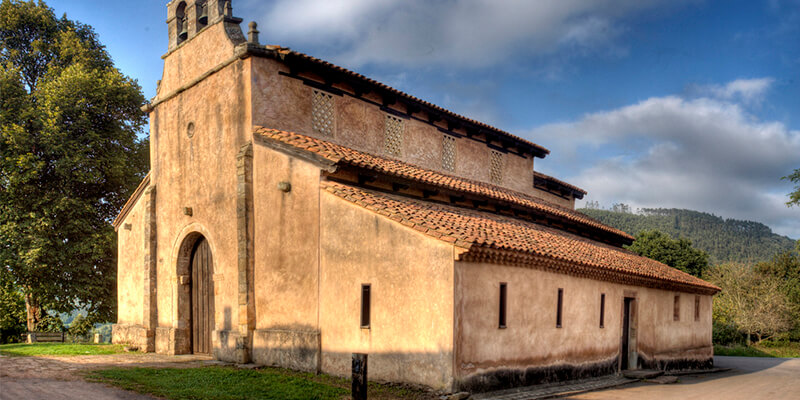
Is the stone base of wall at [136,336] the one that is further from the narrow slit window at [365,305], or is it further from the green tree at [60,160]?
the narrow slit window at [365,305]

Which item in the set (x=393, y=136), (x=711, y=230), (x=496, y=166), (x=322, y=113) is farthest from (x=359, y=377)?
(x=711, y=230)

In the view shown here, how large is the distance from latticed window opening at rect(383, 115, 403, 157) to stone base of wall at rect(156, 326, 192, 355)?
28.2 ft

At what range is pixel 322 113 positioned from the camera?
639 inches

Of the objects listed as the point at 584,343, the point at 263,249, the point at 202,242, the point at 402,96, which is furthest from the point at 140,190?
the point at 584,343

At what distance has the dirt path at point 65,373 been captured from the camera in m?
9.52

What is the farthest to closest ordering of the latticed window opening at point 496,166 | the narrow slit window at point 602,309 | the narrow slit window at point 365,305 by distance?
the latticed window opening at point 496,166 < the narrow slit window at point 602,309 < the narrow slit window at point 365,305

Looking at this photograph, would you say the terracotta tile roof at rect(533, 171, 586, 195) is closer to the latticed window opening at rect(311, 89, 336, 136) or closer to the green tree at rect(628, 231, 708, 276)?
the latticed window opening at rect(311, 89, 336, 136)

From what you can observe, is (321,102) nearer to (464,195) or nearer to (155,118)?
(464,195)

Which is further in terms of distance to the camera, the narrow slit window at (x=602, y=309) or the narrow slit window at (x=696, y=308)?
the narrow slit window at (x=696, y=308)

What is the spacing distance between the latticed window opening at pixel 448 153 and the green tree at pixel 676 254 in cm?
3224

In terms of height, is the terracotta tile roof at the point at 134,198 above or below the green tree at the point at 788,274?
above

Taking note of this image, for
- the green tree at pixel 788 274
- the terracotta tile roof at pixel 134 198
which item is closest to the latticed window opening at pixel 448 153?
the terracotta tile roof at pixel 134 198

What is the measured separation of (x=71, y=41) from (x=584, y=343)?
88.6 ft

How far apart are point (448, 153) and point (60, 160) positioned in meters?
17.0
